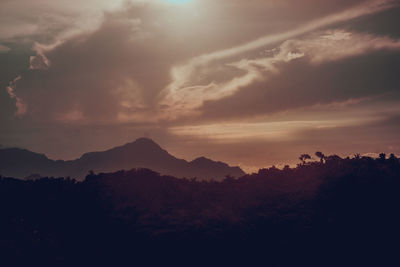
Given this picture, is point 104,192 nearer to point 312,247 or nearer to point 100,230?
point 100,230

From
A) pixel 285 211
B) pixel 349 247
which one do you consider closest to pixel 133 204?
pixel 285 211

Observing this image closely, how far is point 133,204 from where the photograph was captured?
1028 inches

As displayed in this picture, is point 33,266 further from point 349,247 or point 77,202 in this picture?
point 349,247

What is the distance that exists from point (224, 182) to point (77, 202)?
1138cm

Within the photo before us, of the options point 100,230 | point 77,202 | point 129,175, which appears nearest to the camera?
point 100,230

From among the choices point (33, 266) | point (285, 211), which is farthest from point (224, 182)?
point (33, 266)

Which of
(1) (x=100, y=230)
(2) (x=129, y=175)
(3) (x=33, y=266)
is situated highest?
(2) (x=129, y=175)

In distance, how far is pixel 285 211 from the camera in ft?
85.9

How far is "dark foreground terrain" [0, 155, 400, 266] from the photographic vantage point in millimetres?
23344

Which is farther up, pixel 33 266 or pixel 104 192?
pixel 104 192

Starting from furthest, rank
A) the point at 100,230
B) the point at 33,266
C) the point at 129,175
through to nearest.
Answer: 1. the point at 129,175
2. the point at 100,230
3. the point at 33,266

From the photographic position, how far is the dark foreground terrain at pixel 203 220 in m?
23.3

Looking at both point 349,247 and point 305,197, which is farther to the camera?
point 305,197

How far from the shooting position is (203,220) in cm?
2478
